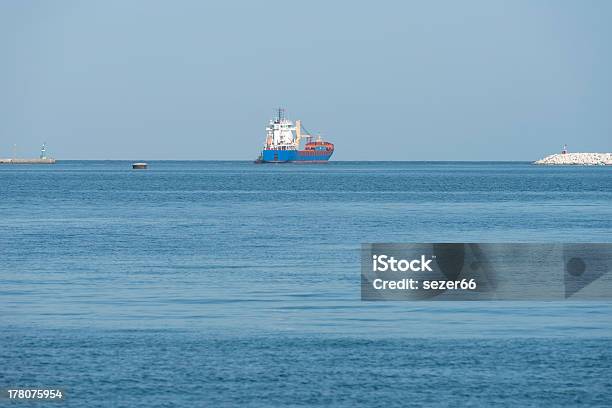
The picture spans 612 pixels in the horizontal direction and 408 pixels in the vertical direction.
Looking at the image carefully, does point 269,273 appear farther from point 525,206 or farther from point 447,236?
point 525,206

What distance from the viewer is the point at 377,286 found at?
38.5 m

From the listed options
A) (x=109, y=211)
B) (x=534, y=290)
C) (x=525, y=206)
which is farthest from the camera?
(x=525, y=206)

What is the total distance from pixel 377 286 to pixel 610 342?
44.1 feet

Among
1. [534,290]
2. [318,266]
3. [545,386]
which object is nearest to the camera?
[545,386]

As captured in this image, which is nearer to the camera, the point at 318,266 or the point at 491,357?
the point at 491,357

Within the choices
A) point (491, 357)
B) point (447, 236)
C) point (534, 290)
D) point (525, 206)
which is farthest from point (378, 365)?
point (525, 206)

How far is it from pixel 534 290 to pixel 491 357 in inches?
442

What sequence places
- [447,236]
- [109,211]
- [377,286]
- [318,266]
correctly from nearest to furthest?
1. [377,286]
2. [318,266]
3. [447,236]
4. [109,211]

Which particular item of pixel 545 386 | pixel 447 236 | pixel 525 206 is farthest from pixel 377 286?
pixel 525 206

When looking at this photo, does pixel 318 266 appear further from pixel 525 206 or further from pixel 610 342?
pixel 525 206

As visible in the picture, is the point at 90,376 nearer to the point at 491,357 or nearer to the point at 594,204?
the point at 491,357

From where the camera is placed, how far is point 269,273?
3962cm

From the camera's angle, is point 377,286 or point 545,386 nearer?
point 545,386

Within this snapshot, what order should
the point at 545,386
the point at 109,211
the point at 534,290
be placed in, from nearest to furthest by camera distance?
the point at 545,386, the point at 534,290, the point at 109,211
